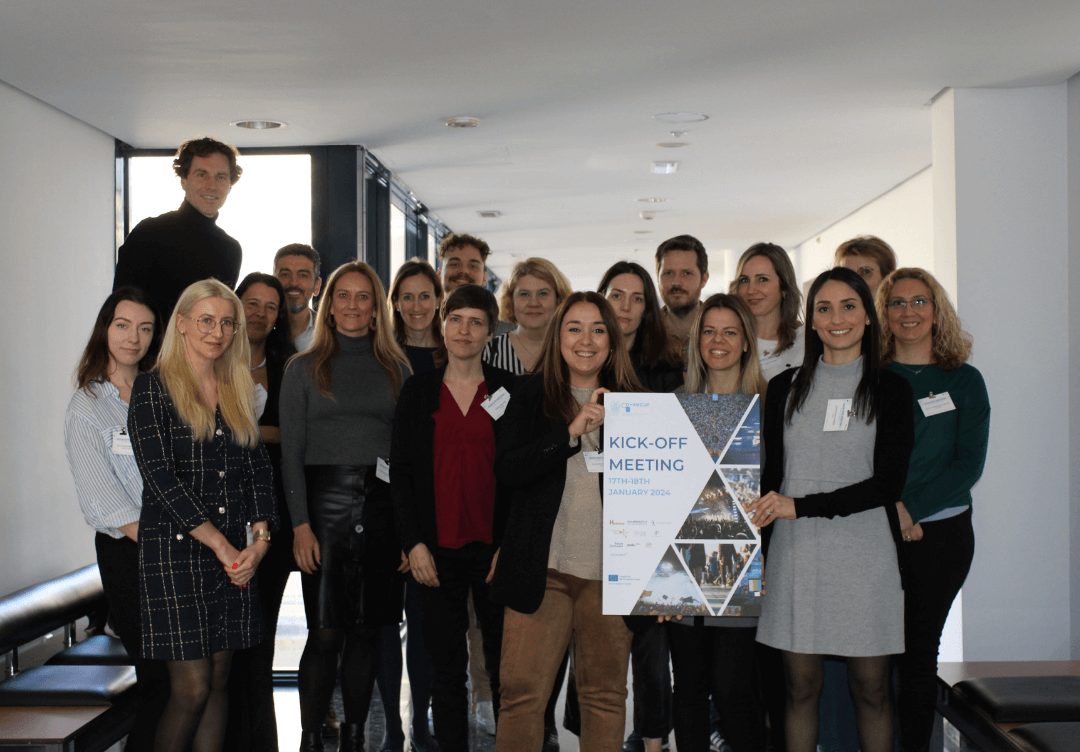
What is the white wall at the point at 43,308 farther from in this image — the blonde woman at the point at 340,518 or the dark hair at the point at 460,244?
the blonde woman at the point at 340,518

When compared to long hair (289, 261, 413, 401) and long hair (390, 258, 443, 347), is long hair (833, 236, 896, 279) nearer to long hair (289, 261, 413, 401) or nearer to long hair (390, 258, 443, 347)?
long hair (390, 258, 443, 347)

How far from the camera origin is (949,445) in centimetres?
321

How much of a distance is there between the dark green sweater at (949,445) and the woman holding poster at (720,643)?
2.18 feet

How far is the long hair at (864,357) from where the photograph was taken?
2789 mm

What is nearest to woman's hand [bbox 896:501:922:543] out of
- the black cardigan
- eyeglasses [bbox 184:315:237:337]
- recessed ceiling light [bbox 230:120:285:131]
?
the black cardigan

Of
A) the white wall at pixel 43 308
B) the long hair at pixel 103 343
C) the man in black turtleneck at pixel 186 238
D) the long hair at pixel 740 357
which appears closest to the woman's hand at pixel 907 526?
the long hair at pixel 740 357

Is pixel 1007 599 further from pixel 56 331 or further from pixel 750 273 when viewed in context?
pixel 56 331

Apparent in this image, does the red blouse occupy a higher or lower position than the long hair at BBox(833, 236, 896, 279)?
lower

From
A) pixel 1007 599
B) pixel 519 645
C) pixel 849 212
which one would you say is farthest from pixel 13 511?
pixel 849 212

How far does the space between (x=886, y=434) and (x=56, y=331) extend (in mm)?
4895

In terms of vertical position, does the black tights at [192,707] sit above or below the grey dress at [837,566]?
below

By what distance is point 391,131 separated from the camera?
5.93 m

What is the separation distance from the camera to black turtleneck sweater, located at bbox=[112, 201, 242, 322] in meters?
3.88

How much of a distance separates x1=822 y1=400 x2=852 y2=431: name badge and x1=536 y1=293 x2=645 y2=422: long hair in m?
0.57
